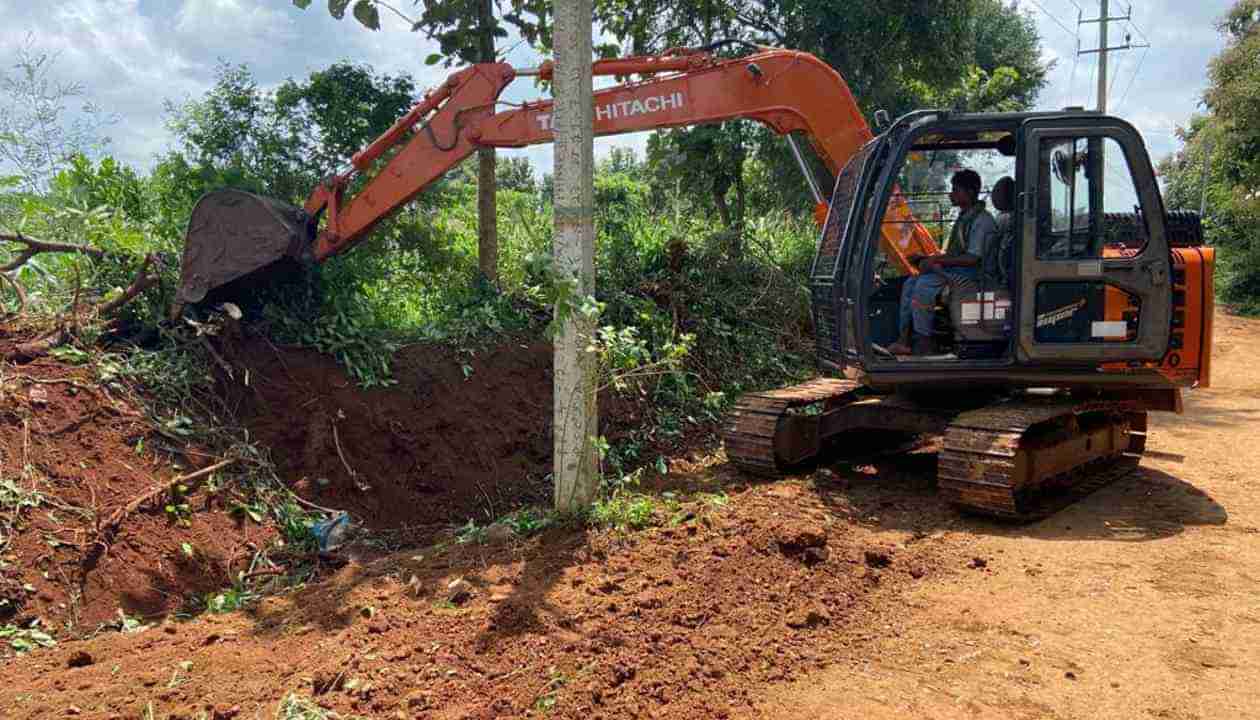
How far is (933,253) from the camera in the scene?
19.9ft

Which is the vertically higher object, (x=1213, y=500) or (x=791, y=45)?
(x=791, y=45)

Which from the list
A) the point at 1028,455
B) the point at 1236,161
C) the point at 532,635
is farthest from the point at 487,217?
the point at 1236,161

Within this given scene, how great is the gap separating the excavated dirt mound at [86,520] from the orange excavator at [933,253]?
116 cm

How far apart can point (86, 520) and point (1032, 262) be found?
577cm

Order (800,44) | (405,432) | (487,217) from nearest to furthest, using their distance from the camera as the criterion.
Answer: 1. (405,432)
2. (487,217)
3. (800,44)

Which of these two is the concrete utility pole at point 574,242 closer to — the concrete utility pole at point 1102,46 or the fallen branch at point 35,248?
the fallen branch at point 35,248

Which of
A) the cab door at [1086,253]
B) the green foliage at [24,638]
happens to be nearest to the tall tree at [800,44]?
the cab door at [1086,253]

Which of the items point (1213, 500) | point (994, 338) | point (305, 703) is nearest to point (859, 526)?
point (994, 338)

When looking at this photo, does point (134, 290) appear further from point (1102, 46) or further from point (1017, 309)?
point (1102, 46)

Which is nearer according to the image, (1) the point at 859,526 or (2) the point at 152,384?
(1) the point at 859,526

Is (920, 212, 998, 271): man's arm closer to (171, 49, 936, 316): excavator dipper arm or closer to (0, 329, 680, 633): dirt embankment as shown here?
(171, 49, 936, 316): excavator dipper arm

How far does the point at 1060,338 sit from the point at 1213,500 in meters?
1.73

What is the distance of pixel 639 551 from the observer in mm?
4273

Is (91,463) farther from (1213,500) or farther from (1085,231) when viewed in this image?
(1213,500)
